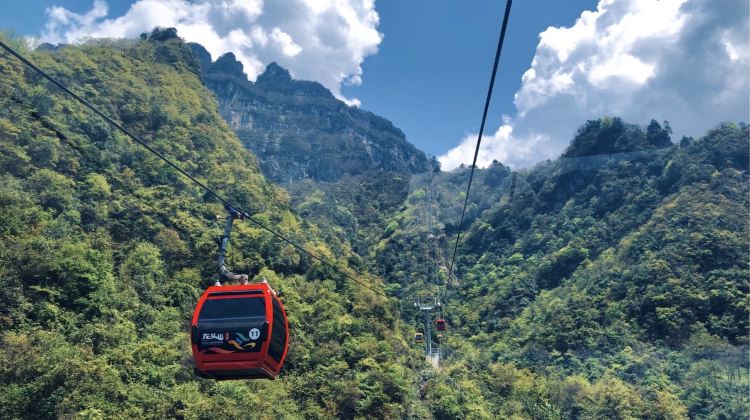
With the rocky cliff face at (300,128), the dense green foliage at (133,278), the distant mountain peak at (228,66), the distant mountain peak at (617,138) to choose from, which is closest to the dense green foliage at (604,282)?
the distant mountain peak at (617,138)

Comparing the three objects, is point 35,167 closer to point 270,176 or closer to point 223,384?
point 223,384

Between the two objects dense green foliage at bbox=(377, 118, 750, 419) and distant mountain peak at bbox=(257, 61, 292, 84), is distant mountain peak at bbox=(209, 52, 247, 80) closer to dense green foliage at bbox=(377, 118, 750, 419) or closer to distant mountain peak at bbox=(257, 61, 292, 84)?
distant mountain peak at bbox=(257, 61, 292, 84)

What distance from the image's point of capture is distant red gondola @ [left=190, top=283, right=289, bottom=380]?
1141 centimetres

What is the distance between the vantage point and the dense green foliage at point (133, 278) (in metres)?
22.1

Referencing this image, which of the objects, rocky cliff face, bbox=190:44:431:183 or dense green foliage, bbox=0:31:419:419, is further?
rocky cliff face, bbox=190:44:431:183

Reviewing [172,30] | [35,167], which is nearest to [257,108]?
[172,30]

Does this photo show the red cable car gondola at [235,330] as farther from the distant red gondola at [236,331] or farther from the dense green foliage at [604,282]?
the dense green foliage at [604,282]

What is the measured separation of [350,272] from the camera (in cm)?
4966

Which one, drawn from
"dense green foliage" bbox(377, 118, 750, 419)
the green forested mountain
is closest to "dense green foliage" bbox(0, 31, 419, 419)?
the green forested mountain

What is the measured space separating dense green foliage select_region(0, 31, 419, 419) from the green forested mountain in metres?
0.12

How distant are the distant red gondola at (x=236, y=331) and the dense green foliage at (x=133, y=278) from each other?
1097cm

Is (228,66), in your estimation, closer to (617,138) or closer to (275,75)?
(275,75)

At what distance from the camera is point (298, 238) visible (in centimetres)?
5019

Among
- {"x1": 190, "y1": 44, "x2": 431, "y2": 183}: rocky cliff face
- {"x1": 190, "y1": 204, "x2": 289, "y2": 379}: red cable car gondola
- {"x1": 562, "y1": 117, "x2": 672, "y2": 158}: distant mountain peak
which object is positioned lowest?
{"x1": 190, "y1": 204, "x2": 289, "y2": 379}: red cable car gondola
